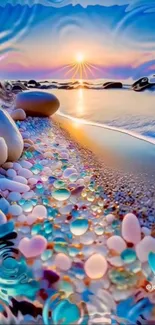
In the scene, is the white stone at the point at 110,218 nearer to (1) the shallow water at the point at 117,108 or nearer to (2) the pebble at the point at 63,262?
(2) the pebble at the point at 63,262

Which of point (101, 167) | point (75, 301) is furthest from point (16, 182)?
point (75, 301)

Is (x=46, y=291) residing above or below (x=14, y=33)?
below

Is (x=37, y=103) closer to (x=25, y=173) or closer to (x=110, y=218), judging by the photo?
(x=25, y=173)

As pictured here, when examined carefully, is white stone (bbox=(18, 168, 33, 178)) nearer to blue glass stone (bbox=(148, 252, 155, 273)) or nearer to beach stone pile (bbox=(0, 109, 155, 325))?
beach stone pile (bbox=(0, 109, 155, 325))

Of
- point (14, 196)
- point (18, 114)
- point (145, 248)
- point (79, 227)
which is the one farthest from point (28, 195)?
point (18, 114)

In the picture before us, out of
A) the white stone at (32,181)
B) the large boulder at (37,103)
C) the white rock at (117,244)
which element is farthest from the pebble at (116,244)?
the large boulder at (37,103)

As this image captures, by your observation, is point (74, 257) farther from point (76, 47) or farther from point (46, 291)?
point (76, 47)

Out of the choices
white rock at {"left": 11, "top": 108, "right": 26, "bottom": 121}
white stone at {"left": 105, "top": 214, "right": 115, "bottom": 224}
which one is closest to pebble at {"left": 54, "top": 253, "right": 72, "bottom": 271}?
white stone at {"left": 105, "top": 214, "right": 115, "bottom": 224}
